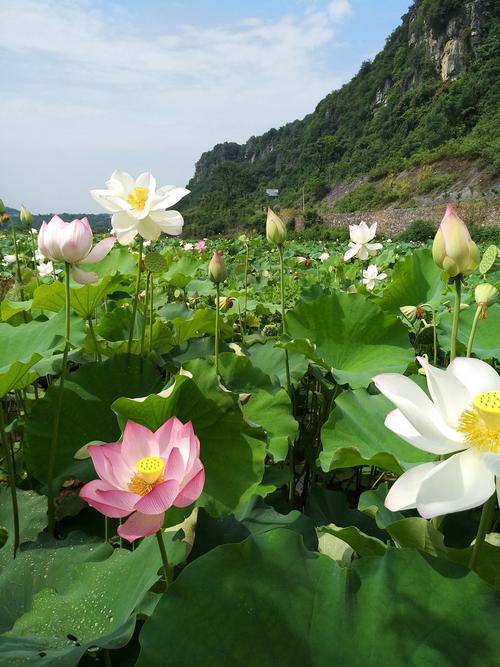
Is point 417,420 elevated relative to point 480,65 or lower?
lower

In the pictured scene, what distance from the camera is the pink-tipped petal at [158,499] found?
21.2 inches

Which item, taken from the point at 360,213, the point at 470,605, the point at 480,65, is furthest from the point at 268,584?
the point at 480,65

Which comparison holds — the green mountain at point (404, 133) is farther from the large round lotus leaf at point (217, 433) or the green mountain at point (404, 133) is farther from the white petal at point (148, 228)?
the large round lotus leaf at point (217, 433)

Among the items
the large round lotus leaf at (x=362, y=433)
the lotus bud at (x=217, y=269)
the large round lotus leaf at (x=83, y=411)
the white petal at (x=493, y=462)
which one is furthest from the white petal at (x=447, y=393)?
the lotus bud at (x=217, y=269)

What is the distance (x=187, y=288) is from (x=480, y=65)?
49.0m

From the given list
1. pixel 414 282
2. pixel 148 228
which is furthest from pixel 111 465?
pixel 414 282

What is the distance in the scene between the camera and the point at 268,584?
0.52m

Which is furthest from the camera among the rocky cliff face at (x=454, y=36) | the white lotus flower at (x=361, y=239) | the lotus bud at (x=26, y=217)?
the rocky cliff face at (x=454, y=36)

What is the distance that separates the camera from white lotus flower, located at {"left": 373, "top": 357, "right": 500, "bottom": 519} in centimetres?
48

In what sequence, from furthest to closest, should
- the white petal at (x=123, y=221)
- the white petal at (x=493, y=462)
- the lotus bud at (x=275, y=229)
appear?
the lotus bud at (x=275, y=229), the white petal at (x=123, y=221), the white petal at (x=493, y=462)

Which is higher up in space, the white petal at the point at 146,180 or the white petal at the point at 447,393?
the white petal at the point at 146,180

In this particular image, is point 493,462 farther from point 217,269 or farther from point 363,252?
point 363,252

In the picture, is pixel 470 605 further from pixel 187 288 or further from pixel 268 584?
pixel 187 288

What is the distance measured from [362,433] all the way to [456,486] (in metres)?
0.42
